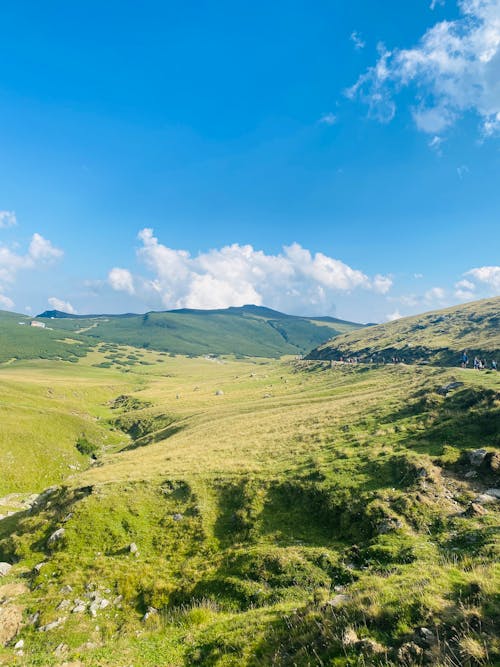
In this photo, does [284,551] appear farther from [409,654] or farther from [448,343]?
[448,343]

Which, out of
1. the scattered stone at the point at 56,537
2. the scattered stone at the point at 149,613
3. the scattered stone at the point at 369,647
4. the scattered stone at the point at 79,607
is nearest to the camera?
the scattered stone at the point at 369,647

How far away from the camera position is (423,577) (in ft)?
47.2

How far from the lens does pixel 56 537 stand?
2983 cm

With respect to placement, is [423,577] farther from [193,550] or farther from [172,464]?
[172,464]

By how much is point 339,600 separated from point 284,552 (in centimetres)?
912

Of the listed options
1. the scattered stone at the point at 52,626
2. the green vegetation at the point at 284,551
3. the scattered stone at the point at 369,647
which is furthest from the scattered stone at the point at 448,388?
the scattered stone at the point at 52,626

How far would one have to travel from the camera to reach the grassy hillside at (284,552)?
1218 cm

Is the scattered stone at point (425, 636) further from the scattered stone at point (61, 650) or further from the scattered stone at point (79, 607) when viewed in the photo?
the scattered stone at point (79, 607)

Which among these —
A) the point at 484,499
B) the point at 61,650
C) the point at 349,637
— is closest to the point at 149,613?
the point at 61,650

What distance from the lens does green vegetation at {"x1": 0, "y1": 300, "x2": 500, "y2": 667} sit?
12180mm

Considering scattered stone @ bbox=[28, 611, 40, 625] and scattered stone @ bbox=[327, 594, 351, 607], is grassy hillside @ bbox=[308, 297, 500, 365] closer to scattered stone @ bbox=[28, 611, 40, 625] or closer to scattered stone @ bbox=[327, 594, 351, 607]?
scattered stone @ bbox=[327, 594, 351, 607]

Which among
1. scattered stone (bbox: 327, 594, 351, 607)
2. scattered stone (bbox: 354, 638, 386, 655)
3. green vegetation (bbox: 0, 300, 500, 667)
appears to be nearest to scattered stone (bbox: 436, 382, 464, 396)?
green vegetation (bbox: 0, 300, 500, 667)

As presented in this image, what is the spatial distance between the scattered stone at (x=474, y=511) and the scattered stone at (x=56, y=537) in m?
32.0

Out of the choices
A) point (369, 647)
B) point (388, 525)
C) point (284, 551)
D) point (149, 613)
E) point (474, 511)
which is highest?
point (369, 647)
